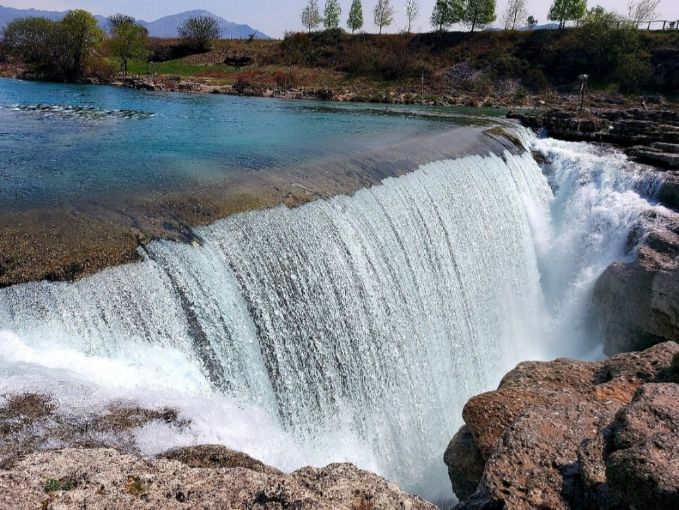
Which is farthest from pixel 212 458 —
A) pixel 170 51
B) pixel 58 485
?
pixel 170 51

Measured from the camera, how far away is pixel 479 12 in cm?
6075

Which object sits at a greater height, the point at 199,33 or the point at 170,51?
the point at 199,33

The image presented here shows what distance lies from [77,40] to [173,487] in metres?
43.0

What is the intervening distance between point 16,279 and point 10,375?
131 centimetres

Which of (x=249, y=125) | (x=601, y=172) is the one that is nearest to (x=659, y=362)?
(x=601, y=172)

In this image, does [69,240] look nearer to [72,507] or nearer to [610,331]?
[72,507]

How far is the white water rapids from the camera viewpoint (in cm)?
531

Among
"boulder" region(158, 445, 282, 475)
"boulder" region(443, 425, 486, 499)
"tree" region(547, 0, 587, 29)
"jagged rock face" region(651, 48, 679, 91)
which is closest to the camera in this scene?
"boulder" region(158, 445, 282, 475)

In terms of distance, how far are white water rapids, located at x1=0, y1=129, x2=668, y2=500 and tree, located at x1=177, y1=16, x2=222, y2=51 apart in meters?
56.7

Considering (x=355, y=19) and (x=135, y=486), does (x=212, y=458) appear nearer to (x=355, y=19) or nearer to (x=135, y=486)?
(x=135, y=486)

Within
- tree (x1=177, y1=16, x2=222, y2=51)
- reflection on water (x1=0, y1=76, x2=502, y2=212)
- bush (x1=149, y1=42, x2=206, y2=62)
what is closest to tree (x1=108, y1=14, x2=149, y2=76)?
bush (x1=149, y1=42, x2=206, y2=62)

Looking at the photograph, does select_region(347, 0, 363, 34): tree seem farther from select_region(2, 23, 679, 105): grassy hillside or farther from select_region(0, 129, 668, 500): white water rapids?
select_region(0, 129, 668, 500): white water rapids

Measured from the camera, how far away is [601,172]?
14477 mm

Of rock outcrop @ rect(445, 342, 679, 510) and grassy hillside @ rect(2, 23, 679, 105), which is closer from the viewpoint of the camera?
rock outcrop @ rect(445, 342, 679, 510)
